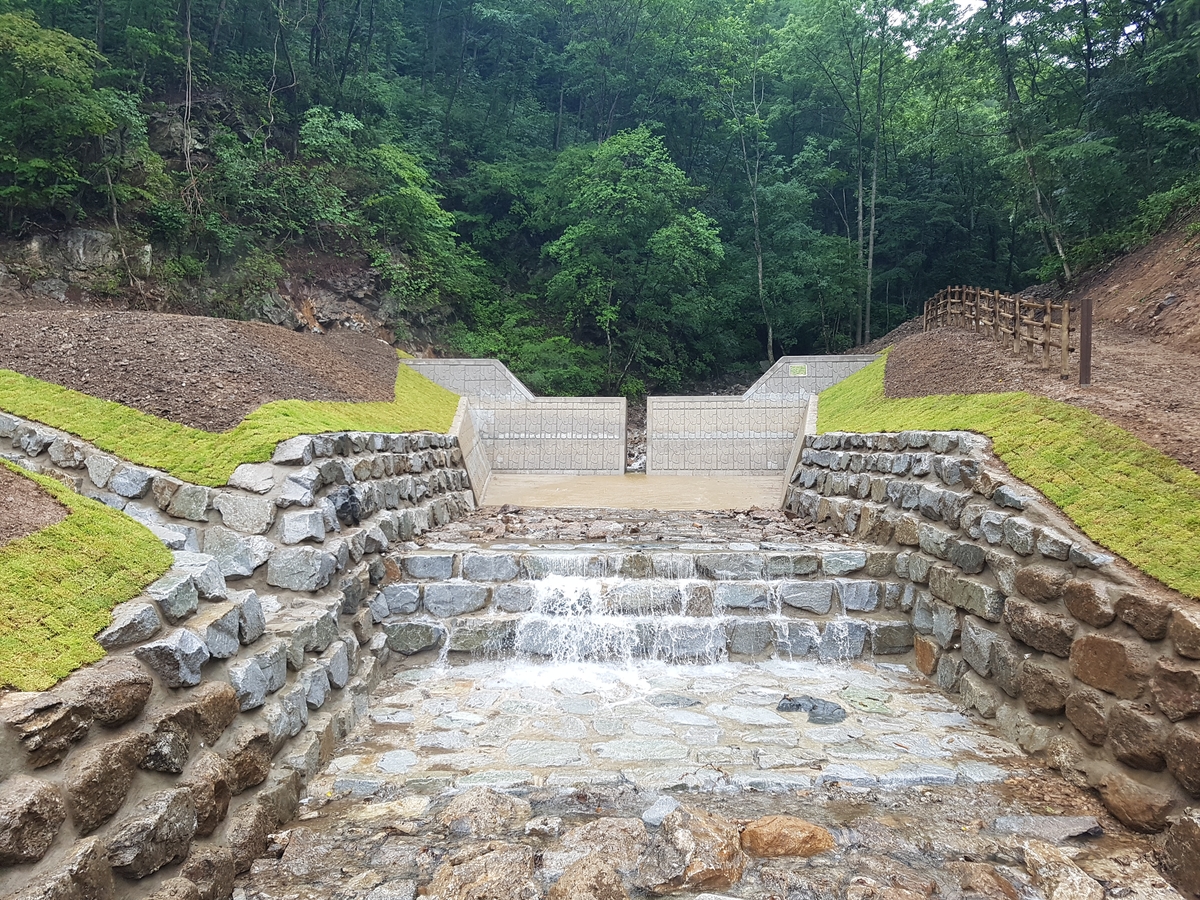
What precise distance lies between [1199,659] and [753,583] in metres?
3.32

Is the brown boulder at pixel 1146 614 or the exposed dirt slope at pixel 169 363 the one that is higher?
the exposed dirt slope at pixel 169 363

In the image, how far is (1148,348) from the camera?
10.6 metres

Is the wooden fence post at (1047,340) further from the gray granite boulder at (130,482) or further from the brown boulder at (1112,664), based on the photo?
the gray granite boulder at (130,482)

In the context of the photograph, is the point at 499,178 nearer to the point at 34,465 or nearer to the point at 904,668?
the point at 34,465

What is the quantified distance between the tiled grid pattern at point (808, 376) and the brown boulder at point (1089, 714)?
1206 cm

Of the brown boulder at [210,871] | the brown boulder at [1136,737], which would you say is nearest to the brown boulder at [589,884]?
the brown boulder at [210,871]

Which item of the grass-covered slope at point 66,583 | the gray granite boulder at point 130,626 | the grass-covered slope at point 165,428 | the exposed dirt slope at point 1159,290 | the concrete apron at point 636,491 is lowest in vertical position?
the concrete apron at point 636,491

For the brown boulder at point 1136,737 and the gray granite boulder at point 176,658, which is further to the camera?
the brown boulder at point 1136,737

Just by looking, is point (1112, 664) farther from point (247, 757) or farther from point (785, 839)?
point (247, 757)

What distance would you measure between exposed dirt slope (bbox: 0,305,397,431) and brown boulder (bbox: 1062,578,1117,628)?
22.1ft

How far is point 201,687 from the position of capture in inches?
129

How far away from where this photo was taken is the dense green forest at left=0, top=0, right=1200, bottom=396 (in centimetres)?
1409

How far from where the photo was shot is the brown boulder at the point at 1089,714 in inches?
153

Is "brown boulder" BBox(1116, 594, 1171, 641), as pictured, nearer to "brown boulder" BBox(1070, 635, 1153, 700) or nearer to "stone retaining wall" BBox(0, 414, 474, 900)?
"brown boulder" BBox(1070, 635, 1153, 700)
